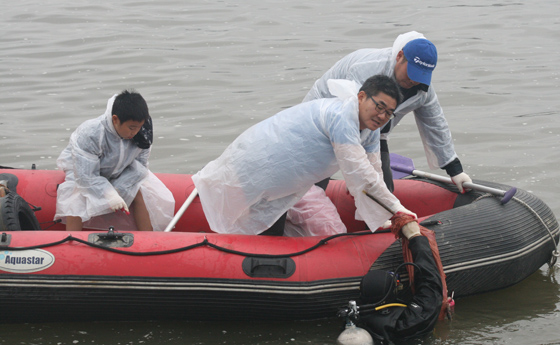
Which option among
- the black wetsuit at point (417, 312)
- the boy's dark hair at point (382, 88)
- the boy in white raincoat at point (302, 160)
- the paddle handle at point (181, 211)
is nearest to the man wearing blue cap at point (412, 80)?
the boy in white raincoat at point (302, 160)

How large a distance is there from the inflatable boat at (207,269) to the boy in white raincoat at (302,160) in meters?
0.18

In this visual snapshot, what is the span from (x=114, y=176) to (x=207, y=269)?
0.94m

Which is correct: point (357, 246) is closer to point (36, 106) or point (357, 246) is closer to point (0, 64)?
point (36, 106)

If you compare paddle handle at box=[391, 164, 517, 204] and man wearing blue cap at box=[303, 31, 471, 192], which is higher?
man wearing blue cap at box=[303, 31, 471, 192]

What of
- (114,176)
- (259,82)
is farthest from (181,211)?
(259,82)

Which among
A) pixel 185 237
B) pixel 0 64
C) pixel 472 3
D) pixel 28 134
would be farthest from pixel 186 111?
pixel 472 3

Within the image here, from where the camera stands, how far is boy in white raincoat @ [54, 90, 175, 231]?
4211 millimetres

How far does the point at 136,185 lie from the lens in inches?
179

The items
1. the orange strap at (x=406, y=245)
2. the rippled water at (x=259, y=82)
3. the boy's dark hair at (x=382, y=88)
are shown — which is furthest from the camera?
the rippled water at (x=259, y=82)

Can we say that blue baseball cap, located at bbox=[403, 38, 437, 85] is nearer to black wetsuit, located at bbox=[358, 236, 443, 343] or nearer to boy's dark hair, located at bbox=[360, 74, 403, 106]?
boy's dark hair, located at bbox=[360, 74, 403, 106]

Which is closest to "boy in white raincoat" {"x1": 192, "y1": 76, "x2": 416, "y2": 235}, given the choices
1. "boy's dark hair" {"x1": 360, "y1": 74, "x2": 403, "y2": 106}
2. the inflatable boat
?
"boy's dark hair" {"x1": 360, "y1": 74, "x2": 403, "y2": 106}

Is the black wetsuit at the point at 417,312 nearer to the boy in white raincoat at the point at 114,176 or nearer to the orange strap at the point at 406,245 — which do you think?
the orange strap at the point at 406,245

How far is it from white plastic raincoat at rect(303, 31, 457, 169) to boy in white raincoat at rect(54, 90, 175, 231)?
1072 millimetres

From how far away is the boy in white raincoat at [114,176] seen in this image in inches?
166
